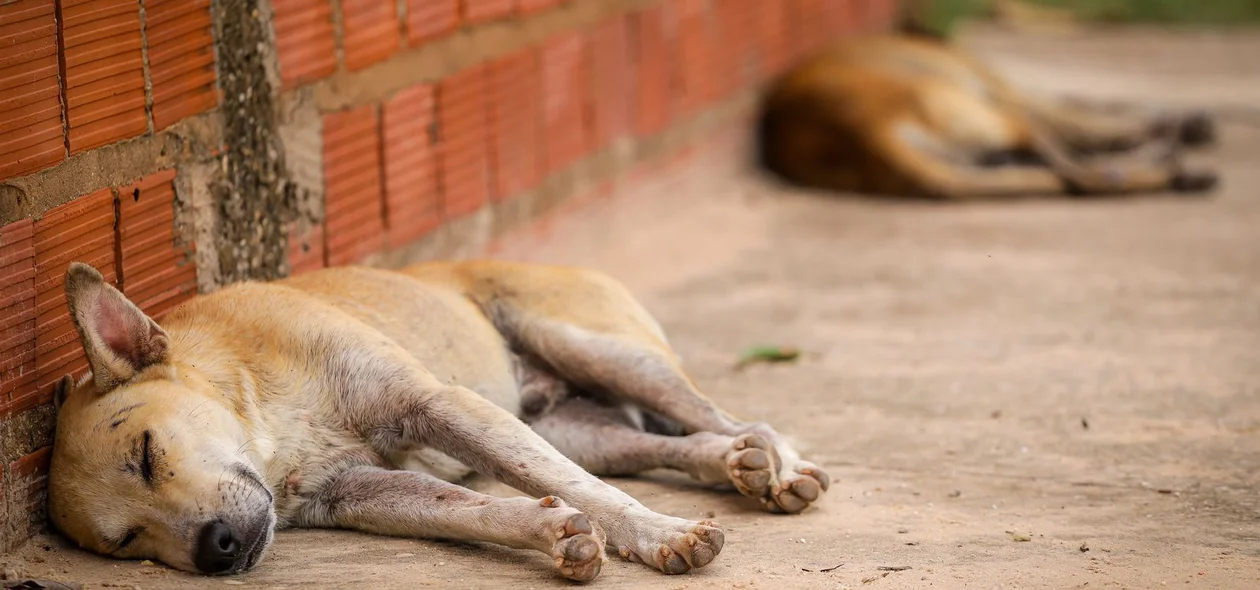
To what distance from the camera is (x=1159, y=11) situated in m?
12.7

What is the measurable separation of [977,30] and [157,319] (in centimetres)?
1025

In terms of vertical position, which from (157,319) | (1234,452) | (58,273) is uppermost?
(58,273)

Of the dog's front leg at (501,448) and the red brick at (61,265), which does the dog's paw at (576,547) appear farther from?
the red brick at (61,265)

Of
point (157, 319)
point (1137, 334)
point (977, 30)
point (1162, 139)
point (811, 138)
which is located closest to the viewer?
point (157, 319)

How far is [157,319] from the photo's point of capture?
3596mm

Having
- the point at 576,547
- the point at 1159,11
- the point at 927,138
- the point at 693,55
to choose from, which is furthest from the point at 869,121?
the point at 1159,11

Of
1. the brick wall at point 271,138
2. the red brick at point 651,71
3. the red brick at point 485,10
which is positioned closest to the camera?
the brick wall at point 271,138

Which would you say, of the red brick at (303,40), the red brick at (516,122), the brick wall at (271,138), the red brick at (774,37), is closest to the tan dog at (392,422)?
the brick wall at (271,138)

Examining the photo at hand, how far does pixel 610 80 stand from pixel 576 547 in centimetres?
377

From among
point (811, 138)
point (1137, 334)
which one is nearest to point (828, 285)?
point (1137, 334)

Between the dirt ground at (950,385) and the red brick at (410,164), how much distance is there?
74cm

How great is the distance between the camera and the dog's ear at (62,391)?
10.5ft

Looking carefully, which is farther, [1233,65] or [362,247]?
[1233,65]

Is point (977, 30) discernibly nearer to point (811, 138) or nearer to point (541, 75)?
point (811, 138)
